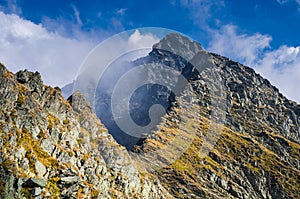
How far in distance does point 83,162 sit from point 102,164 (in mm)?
13435

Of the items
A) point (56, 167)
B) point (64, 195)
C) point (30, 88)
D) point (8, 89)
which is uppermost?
point (30, 88)

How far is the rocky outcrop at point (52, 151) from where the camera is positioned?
263 ft

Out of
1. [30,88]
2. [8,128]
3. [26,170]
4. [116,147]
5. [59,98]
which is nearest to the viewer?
[26,170]

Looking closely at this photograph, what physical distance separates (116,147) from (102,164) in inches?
937

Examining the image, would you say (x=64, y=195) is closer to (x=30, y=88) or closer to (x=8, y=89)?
(x=8, y=89)

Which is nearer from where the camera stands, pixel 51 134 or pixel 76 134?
pixel 51 134

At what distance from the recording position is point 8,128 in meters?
88.2

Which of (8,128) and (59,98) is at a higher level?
(59,98)

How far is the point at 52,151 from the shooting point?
10181 cm

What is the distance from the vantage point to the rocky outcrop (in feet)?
263

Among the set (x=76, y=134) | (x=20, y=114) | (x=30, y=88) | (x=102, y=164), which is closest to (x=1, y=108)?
(x=20, y=114)

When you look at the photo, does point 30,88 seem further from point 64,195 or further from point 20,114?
point 64,195

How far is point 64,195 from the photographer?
8700 cm

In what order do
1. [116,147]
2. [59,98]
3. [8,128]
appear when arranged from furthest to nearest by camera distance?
[116,147] → [59,98] → [8,128]
